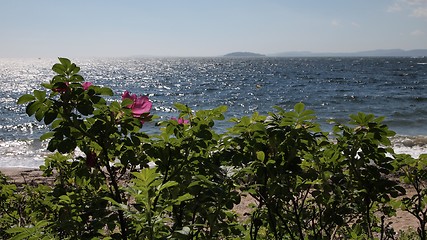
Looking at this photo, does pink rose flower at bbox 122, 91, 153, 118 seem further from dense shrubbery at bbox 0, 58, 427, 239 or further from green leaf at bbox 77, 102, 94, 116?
green leaf at bbox 77, 102, 94, 116

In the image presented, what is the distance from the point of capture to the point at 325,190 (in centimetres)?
179

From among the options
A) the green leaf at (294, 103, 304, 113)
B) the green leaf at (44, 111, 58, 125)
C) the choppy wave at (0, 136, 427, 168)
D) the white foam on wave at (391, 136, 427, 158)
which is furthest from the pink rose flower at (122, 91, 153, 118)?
the white foam on wave at (391, 136, 427, 158)

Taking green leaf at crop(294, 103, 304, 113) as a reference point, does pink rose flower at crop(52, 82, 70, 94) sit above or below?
above

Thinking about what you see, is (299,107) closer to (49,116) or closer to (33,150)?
(49,116)

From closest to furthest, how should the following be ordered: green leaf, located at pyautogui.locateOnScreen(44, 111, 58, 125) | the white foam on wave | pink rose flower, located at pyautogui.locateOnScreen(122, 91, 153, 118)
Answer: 1. green leaf, located at pyautogui.locateOnScreen(44, 111, 58, 125)
2. pink rose flower, located at pyautogui.locateOnScreen(122, 91, 153, 118)
3. the white foam on wave

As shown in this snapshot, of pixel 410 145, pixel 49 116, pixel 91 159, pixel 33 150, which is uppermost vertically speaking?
pixel 49 116

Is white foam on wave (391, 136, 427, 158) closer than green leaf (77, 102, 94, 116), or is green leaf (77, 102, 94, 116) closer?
green leaf (77, 102, 94, 116)

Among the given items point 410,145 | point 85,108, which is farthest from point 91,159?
point 410,145

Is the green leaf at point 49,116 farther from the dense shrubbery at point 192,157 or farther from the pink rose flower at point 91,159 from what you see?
the pink rose flower at point 91,159

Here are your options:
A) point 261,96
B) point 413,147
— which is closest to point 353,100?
point 261,96

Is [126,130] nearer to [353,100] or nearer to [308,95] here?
[353,100]

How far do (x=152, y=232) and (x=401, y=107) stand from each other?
3029 centimetres

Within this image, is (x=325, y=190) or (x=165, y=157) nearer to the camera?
(x=165, y=157)

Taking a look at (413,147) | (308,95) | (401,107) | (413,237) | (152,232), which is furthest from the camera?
(308,95)
